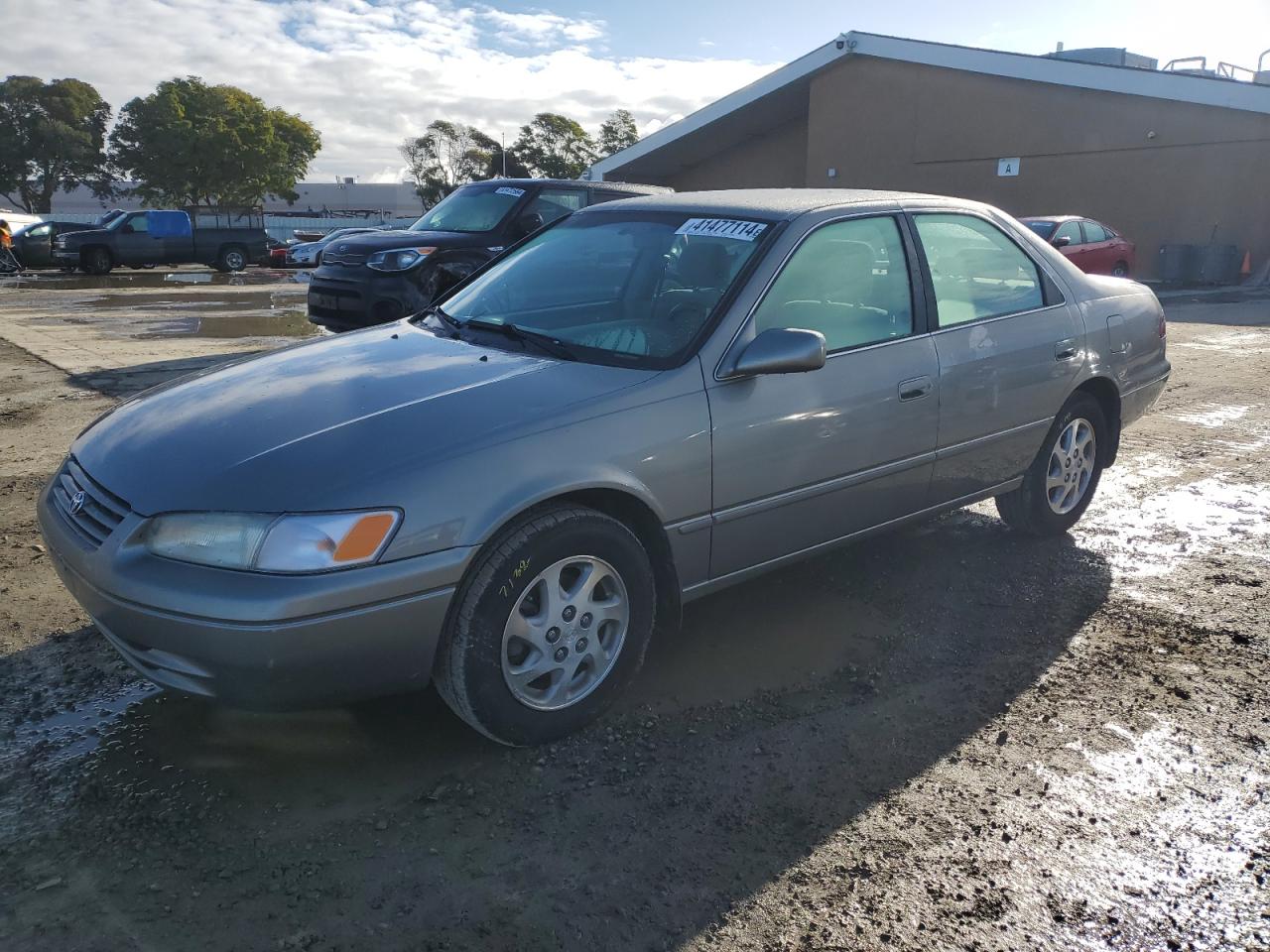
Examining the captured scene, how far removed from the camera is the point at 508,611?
8.98 ft

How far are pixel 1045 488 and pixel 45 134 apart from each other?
6216 centimetres

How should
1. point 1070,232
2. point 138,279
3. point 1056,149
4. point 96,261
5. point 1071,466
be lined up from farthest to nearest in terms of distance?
point 96,261
point 138,279
point 1056,149
point 1070,232
point 1071,466

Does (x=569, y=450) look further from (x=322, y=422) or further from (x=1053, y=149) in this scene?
(x=1053, y=149)

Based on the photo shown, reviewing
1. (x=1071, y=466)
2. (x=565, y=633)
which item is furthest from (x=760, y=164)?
(x=565, y=633)

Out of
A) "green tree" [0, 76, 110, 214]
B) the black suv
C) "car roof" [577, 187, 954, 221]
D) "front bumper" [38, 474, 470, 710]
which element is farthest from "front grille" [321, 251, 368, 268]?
"green tree" [0, 76, 110, 214]

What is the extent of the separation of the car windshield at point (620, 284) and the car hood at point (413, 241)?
4.84 meters

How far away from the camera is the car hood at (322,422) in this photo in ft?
8.46

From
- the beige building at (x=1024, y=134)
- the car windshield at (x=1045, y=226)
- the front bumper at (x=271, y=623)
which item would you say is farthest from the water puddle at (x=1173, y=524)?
the beige building at (x=1024, y=134)

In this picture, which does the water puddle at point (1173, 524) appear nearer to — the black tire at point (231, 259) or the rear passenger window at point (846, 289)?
the rear passenger window at point (846, 289)

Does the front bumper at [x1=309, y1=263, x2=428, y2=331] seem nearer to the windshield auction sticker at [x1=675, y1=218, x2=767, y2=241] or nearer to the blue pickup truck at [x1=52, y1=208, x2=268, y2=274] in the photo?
the windshield auction sticker at [x1=675, y1=218, x2=767, y2=241]

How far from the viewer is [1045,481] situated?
4.64 m

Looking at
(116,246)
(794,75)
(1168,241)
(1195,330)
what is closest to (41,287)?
(116,246)

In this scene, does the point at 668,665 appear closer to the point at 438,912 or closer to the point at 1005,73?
the point at 438,912

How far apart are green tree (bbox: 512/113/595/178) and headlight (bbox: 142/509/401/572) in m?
69.9
